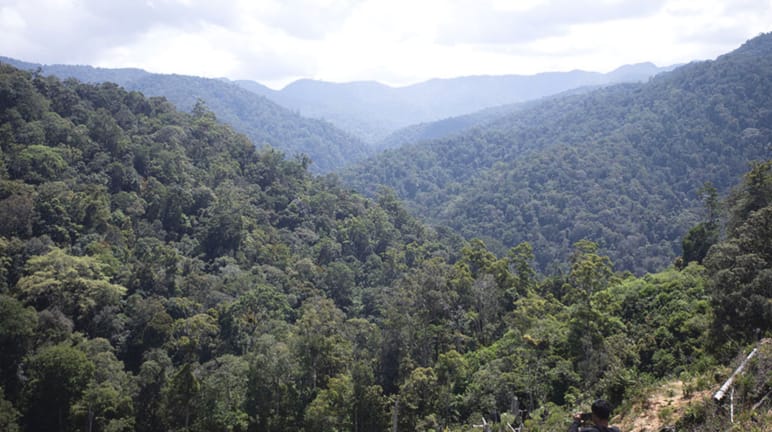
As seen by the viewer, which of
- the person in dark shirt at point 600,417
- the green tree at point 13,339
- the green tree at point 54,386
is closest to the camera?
the person in dark shirt at point 600,417

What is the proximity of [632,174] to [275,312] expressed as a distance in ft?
257

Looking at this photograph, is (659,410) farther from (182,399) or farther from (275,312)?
(275,312)

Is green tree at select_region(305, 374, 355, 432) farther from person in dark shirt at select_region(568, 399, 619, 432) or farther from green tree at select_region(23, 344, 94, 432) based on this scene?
person in dark shirt at select_region(568, 399, 619, 432)

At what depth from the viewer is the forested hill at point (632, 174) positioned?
83.1 m

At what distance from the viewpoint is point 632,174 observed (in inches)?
3711

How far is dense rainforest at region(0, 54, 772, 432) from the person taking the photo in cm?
2086

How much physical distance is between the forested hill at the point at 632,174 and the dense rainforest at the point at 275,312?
4158cm

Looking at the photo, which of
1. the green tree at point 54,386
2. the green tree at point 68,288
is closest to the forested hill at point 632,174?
the green tree at point 68,288

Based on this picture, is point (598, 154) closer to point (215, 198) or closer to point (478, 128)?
point (478, 128)

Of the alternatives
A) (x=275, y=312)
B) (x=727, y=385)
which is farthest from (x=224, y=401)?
(x=727, y=385)

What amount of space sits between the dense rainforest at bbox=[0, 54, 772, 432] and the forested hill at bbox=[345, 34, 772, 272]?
41.6 metres

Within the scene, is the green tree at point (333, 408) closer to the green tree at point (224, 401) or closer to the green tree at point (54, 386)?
the green tree at point (224, 401)

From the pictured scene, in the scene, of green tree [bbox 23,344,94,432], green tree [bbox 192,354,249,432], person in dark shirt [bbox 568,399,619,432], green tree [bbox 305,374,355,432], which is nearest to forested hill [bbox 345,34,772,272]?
green tree [bbox 305,374,355,432]

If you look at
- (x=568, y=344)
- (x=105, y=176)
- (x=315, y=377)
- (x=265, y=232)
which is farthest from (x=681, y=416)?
(x=105, y=176)
